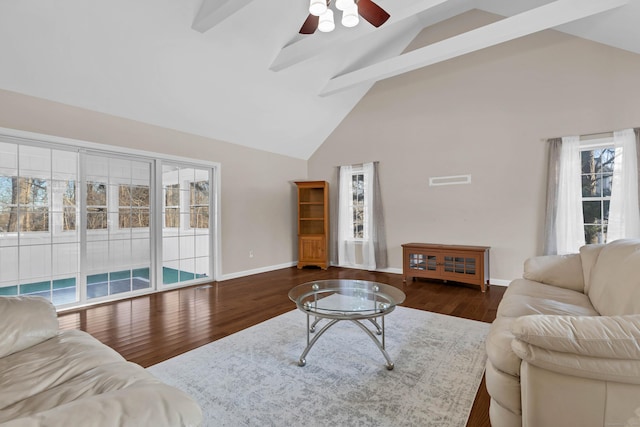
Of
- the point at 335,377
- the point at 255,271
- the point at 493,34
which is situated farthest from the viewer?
the point at 255,271

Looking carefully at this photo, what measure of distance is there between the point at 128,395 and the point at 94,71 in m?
3.75

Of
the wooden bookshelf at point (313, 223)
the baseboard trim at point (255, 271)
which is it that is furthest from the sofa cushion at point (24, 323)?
the wooden bookshelf at point (313, 223)

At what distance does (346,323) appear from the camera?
2994 millimetres

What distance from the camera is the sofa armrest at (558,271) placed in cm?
257

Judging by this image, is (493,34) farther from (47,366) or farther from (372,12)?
(47,366)

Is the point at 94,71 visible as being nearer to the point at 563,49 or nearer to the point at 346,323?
the point at 346,323

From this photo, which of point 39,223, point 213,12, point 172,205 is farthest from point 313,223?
point 39,223

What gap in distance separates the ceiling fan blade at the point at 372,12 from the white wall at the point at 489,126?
3.02m

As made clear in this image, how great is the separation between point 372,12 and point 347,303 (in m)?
2.46

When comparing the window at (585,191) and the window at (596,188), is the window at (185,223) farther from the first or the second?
the window at (596,188)

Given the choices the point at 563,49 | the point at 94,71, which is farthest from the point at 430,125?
the point at 94,71

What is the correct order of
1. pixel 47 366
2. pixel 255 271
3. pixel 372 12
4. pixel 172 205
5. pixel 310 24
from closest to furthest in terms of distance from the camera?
pixel 47 366 < pixel 372 12 < pixel 310 24 < pixel 172 205 < pixel 255 271

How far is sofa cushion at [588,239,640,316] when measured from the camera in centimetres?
171

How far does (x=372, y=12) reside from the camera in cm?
246
